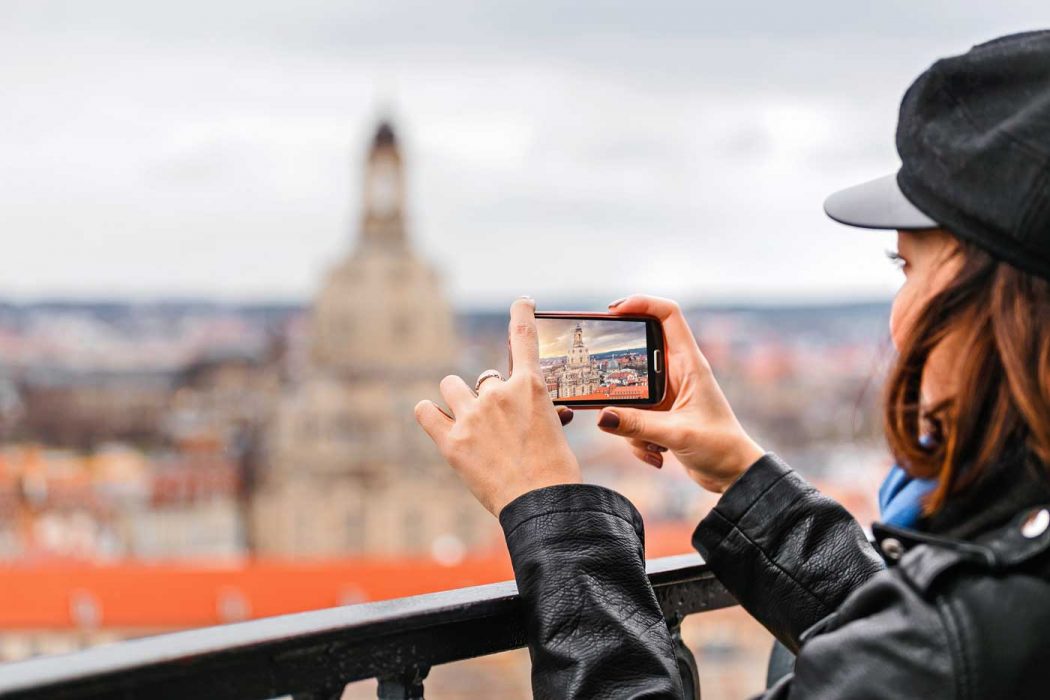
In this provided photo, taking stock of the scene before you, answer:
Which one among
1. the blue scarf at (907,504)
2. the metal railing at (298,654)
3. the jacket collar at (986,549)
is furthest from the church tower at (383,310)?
the jacket collar at (986,549)

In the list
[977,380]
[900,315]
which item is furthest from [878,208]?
[977,380]

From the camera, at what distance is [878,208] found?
0.96 meters

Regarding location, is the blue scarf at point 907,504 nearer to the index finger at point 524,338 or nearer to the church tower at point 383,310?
the index finger at point 524,338

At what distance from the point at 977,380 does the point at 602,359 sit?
433mm

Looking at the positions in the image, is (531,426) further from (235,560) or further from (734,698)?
(235,560)

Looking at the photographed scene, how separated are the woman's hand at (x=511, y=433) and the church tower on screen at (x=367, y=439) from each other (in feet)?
165

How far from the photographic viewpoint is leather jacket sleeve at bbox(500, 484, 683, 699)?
990mm

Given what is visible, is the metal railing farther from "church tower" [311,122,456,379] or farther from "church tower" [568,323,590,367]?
"church tower" [311,122,456,379]

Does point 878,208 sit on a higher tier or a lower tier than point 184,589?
higher

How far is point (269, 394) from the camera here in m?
59.7

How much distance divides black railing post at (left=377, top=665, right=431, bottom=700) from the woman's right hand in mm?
292

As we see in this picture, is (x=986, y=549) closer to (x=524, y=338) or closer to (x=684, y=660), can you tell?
(x=524, y=338)

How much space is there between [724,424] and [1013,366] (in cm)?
48

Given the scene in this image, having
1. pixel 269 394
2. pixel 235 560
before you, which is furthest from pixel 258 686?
pixel 269 394
